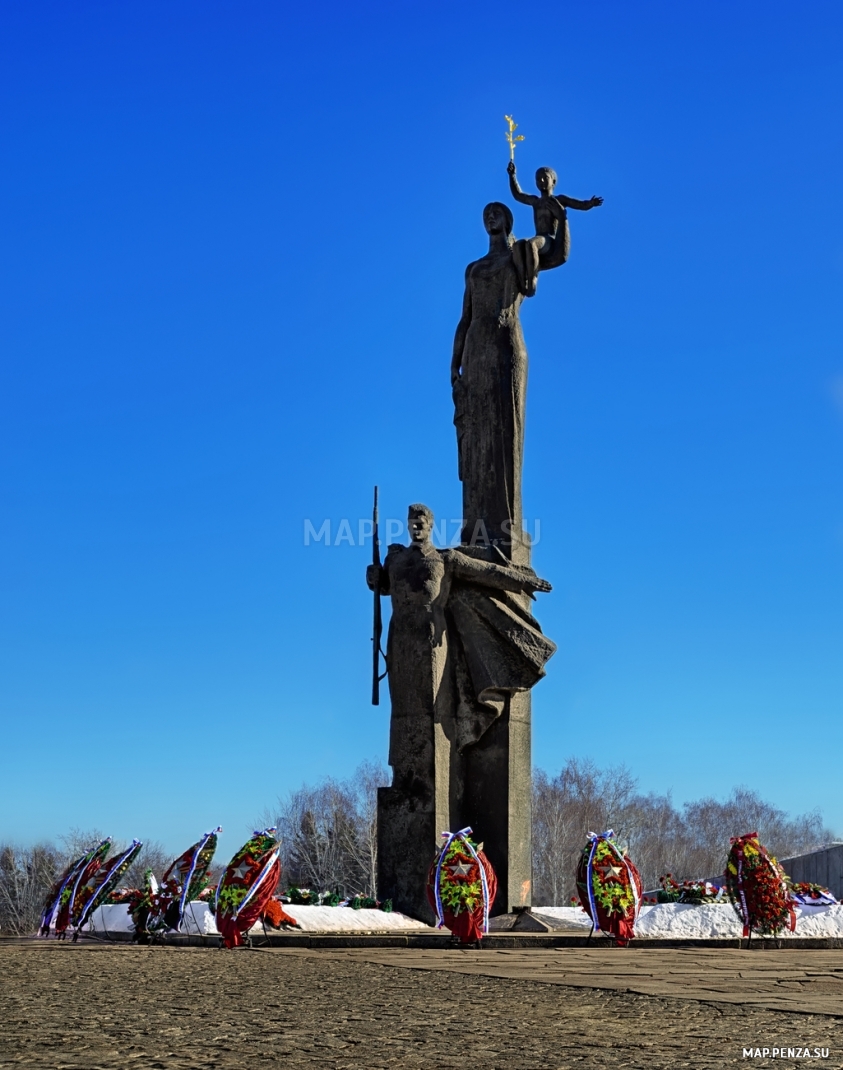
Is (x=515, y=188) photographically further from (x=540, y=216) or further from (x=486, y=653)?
(x=486, y=653)

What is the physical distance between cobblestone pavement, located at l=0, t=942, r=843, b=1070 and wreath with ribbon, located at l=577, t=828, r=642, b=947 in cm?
240

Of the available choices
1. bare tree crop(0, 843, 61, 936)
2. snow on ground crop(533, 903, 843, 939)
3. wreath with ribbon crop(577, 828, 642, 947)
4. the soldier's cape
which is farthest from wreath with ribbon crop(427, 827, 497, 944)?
bare tree crop(0, 843, 61, 936)

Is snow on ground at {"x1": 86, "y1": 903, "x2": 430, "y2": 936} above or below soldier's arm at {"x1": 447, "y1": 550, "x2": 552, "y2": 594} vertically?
below

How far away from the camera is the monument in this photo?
14.4 m

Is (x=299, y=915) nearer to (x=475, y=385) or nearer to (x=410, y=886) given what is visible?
(x=410, y=886)

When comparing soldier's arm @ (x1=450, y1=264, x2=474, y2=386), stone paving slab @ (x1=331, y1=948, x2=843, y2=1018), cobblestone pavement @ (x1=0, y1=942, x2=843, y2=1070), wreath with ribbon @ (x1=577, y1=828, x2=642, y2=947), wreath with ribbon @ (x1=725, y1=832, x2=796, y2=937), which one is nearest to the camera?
cobblestone pavement @ (x1=0, y1=942, x2=843, y2=1070)

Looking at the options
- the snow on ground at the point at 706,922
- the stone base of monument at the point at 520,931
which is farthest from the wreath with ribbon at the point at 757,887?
the snow on ground at the point at 706,922

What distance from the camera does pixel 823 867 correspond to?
915 inches

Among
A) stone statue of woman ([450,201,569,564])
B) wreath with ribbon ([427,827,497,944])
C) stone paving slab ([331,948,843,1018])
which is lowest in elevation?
stone paving slab ([331,948,843,1018])

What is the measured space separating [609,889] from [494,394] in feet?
20.5

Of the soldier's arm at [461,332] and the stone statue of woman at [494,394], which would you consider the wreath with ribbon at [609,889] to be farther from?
the soldier's arm at [461,332]

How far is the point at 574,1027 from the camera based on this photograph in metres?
5.48

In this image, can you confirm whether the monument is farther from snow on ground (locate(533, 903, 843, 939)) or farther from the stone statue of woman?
snow on ground (locate(533, 903, 843, 939))

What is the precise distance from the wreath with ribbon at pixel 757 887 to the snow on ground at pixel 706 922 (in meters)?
0.76
